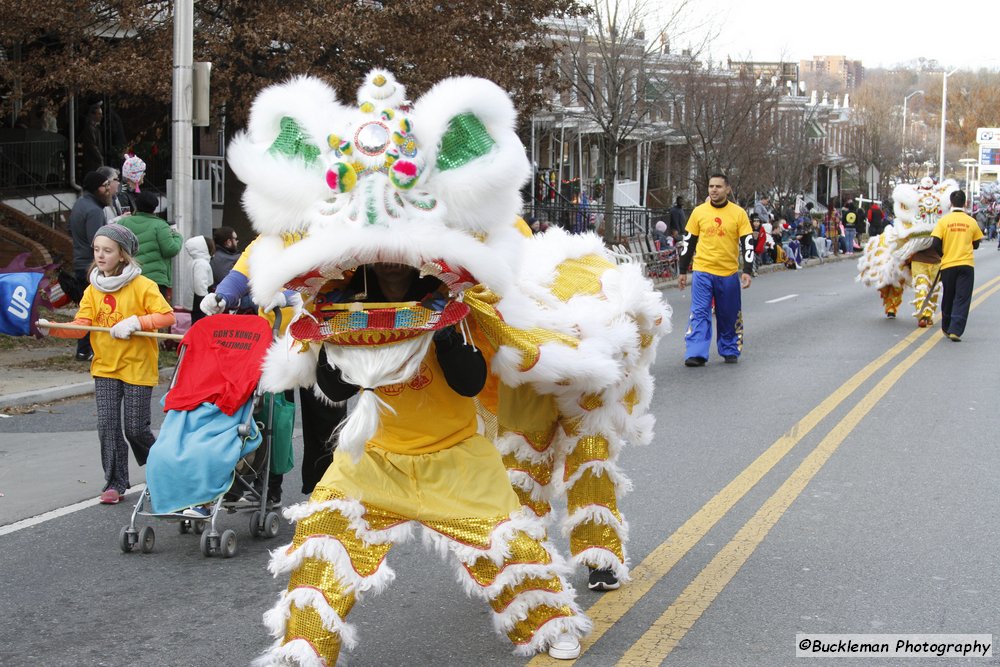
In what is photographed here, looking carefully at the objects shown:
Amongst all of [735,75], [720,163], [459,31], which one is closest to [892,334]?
[459,31]

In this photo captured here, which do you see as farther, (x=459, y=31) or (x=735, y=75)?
(x=735, y=75)

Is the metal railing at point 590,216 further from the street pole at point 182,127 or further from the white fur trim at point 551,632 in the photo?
the white fur trim at point 551,632

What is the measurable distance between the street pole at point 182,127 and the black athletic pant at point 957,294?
Answer: 9337 millimetres

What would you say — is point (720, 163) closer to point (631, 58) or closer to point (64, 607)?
point (631, 58)

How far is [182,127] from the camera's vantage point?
14.5 metres

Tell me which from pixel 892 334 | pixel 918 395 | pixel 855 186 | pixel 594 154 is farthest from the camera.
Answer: pixel 855 186

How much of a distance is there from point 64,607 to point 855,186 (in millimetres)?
70352

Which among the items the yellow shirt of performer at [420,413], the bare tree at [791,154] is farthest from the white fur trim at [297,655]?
the bare tree at [791,154]

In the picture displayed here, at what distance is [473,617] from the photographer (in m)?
5.09

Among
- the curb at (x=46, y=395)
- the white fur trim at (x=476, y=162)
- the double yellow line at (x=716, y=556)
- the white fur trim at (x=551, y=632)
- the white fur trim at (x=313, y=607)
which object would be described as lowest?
the curb at (x=46, y=395)

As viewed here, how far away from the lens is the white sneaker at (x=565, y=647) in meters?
4.43

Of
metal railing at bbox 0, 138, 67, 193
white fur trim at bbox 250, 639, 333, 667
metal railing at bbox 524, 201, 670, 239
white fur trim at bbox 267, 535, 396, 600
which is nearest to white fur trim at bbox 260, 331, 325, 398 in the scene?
white fur trim at bbox 267, 535, 396, 600

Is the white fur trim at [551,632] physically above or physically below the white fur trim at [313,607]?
below

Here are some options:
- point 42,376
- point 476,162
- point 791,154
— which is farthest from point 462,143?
point 791,154
